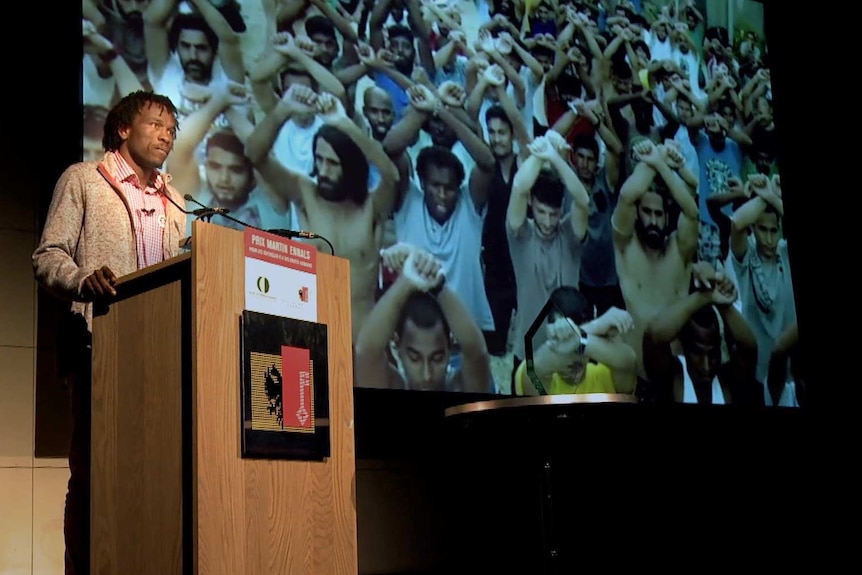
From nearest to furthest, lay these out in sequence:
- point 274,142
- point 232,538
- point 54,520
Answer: point 232,538
point 54,520
point 274,142

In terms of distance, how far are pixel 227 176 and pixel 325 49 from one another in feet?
2.22

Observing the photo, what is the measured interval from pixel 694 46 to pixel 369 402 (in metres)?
2.40

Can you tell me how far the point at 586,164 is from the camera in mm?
4469

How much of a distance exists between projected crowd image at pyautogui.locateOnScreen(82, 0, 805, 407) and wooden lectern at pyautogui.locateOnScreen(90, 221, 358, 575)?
1301mm

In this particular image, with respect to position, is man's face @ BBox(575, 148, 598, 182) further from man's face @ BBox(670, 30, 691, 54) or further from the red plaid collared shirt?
the red plaid collared shirt

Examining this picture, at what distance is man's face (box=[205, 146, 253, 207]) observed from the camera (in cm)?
347

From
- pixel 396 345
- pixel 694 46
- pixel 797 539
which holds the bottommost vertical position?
pixel 797 539

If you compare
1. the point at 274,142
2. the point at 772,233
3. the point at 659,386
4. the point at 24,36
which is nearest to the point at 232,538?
the point at 274,142

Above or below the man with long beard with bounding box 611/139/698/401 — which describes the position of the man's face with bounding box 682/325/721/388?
below

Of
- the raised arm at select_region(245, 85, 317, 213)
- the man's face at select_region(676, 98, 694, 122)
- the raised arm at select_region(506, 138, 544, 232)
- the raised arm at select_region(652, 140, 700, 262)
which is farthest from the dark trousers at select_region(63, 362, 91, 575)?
the man's face at select_region(676, 98, 694, 122)

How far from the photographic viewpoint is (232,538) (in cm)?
188

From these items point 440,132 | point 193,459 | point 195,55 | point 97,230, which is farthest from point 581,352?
point 193,459

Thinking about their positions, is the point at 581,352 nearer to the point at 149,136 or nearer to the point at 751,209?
the point at 751,209

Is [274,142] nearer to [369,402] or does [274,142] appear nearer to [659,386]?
[369,402]
